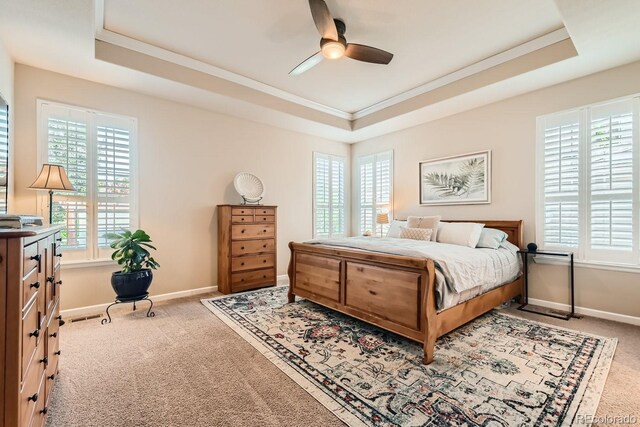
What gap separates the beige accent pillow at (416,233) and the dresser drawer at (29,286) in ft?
12.3

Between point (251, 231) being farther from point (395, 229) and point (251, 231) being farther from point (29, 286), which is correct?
point (29, 286)

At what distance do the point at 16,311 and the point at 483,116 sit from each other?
4966 millimetres

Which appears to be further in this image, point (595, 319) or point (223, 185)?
point (223, 185)

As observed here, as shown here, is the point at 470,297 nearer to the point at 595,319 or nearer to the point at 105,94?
the point at 595,319

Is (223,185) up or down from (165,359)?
up

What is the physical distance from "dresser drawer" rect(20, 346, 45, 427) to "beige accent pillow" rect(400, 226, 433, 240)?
3751 millimetres

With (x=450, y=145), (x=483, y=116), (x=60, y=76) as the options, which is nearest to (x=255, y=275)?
(x=60, y=76)

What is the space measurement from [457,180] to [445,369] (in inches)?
121

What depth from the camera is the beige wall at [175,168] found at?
10.1 feet

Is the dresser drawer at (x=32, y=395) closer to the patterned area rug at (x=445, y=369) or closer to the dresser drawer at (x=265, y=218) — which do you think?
the patterned area rug at (x=445, y=369)

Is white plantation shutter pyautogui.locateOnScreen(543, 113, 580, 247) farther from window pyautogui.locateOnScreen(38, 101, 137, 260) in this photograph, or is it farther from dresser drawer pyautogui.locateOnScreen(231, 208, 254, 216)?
window pyautogui.locateOnScreen(38, 101, 137, 260)

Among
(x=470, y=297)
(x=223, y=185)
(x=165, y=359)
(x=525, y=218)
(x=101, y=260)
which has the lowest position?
(x=165, y=359)

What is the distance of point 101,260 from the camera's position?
343cm

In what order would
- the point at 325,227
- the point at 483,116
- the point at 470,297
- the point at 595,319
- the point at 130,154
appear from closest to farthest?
the point at 470,297 → the point at 595,319 → the point at 130,154 → the point at 483,116 → the point at 325,227
